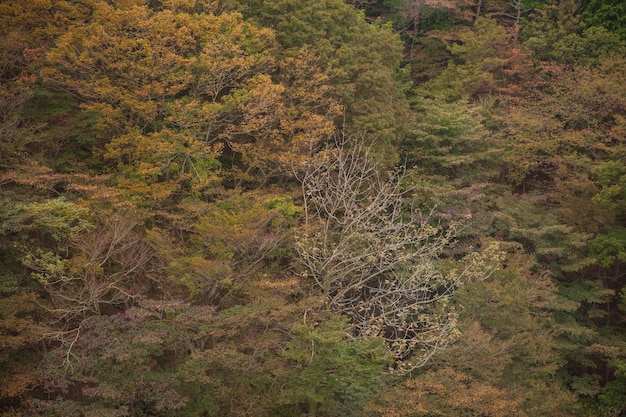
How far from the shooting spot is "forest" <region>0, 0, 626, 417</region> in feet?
37.5

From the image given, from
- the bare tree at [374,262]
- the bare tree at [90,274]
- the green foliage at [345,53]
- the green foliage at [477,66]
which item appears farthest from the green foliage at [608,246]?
the bare tree at [90,274]

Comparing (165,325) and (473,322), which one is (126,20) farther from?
(473,322)

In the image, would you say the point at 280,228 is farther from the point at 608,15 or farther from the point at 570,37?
the point at 608,15

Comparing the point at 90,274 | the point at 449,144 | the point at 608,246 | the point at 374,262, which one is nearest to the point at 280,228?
the point at 374,262

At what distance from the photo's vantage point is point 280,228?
44.8 feet

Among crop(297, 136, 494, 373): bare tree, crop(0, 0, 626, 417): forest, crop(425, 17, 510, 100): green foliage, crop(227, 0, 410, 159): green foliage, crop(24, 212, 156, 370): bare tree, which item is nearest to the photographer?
crop(24, 212, 156, 370): bare tree

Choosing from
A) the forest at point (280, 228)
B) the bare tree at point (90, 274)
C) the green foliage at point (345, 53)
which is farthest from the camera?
the green foliage at point (345, 53)

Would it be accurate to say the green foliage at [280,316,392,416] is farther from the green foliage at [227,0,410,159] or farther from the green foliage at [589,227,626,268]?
the green foliage at [589,227,626,268]

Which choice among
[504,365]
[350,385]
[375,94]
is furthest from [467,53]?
Answer: [350,385]

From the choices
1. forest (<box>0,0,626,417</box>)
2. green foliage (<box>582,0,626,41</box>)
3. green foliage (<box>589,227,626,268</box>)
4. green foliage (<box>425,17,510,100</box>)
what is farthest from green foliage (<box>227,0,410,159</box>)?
green foliage (<box>582,0,626,41</box>)

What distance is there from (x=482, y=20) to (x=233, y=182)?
12773 mm

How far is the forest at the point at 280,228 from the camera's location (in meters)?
11.4

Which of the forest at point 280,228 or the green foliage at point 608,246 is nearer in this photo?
the forest at point 280,228

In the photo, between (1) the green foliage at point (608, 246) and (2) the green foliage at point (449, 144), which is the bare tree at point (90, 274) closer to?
(2) the green foliage at point (449, 144)
